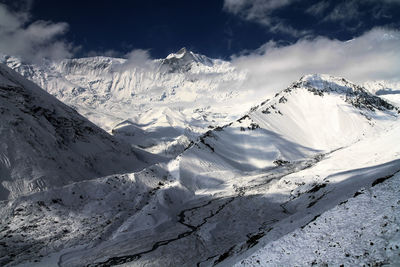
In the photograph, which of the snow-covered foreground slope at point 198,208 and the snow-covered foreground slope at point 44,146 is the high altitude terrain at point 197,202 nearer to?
the snow-covered foreground slope at point 198,208

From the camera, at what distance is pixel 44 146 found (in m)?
71.1

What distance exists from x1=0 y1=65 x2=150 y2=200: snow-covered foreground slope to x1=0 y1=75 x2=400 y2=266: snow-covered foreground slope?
8.83 metres

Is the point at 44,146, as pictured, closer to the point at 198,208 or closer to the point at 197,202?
the point at 197,202

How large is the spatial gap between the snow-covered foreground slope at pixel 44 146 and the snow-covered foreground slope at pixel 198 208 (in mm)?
8825

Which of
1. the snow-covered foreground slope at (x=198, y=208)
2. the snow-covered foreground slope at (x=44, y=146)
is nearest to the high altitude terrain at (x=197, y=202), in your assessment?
the snow-covered foreground slope at (x=198, y=208)

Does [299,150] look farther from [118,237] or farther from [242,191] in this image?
[118,237]

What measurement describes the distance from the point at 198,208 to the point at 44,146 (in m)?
43.0

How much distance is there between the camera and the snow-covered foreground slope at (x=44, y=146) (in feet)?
202

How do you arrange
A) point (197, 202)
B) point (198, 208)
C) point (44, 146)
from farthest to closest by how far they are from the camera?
point (44, 146), point (197, 202), point (198, 208)

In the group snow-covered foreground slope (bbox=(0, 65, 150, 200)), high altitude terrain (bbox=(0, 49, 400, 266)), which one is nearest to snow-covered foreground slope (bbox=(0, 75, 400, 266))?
high altitude terrain (bbox=(0, 49, 400, 266))

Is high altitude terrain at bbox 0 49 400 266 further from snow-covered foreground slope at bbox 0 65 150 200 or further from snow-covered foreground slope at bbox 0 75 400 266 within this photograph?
snow-covered foreground slope at bbox 0 65 150 200

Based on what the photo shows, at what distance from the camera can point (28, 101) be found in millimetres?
83375

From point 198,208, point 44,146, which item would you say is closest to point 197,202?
point 198,208

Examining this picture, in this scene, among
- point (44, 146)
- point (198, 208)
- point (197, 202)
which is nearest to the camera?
point (198, 208)
